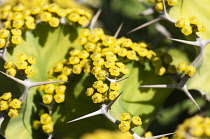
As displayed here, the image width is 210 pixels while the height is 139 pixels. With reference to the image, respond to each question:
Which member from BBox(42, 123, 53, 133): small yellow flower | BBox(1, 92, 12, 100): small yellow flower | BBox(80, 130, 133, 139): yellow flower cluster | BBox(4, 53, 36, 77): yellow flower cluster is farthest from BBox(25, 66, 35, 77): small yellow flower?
BBox(80, 130, 133, 139): yellow flower cluster

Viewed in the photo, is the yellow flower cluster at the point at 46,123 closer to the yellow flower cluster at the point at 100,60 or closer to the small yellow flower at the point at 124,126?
the yellow flower cluster at the point at 100,60

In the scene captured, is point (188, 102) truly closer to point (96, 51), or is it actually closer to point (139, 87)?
point (139, 87)

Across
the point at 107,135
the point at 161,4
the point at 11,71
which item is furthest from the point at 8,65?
the point at 161,4

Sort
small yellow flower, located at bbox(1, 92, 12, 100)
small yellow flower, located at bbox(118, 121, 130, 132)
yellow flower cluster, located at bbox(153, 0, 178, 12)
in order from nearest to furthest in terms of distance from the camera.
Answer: small yellow flower, located at bbox(118, 121, 130, 132), small yellow flower, located at bbox(1, 92, 12, 100), yellow flower cluster, located at bbox(153, 0, 178, 12)

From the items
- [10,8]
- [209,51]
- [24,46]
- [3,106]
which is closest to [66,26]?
[24,46]

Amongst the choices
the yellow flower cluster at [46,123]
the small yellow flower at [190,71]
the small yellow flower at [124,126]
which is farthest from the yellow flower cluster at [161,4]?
the yellow flower cluster at [46,123]

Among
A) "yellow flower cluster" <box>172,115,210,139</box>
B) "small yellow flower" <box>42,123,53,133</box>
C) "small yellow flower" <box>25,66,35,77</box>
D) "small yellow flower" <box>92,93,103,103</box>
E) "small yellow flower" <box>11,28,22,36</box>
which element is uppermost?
"yellow flower cluster" <box>172,115,210,139</box>

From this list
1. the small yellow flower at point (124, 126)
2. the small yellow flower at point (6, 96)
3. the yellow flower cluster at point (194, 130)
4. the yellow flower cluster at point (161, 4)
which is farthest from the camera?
the yellow flower cluster at point (161, 4)

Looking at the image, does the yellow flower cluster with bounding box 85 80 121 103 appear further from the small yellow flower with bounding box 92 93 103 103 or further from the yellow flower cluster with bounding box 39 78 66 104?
the yellow flower cluster with bounding box 39 78 66 104
